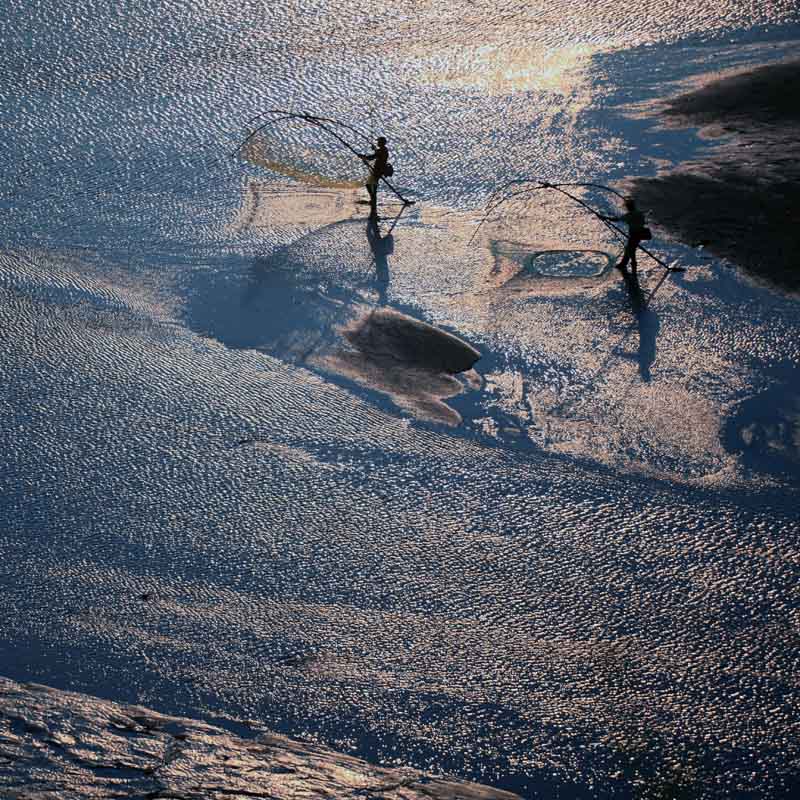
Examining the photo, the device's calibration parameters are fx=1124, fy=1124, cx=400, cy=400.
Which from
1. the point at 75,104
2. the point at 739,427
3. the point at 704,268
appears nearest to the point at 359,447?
the point at 739,427

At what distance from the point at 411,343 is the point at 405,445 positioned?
79cm

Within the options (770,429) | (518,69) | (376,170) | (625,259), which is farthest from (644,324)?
(518,69)

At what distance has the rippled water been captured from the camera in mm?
3795

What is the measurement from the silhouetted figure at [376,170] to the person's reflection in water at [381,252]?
3.9 inches

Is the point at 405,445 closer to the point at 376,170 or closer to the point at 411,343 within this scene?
the point at 411,343

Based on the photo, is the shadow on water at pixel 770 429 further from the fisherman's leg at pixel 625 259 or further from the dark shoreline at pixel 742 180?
the fisherman's leg at pixel 625 259

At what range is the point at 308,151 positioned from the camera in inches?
295

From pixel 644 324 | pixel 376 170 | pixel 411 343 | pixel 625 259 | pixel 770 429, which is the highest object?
pixel 376 170

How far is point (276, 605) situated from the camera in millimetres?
4156

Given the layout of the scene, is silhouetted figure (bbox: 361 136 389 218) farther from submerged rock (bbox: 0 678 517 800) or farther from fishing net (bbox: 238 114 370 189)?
submerged rock (bbox: 0 678 517 800)

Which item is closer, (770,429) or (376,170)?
(770,429)

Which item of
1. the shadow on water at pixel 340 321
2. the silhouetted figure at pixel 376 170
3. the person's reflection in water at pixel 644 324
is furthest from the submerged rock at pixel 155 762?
the silhouetted figure at pixel 376 170

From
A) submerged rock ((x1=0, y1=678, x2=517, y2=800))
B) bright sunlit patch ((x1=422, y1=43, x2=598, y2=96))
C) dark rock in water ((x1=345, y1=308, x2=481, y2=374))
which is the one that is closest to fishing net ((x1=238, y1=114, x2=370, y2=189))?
bright sunlit patch ((x1=422, y1=43, x2=598, y2=96))

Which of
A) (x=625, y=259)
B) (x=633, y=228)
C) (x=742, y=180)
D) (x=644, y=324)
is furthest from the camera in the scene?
(x=742, y=180)
